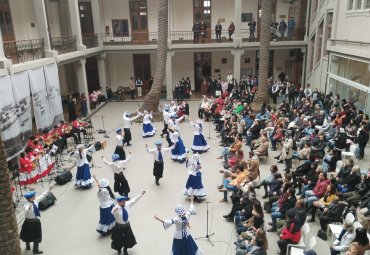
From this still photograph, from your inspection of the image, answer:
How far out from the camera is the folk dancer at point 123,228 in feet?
26.7

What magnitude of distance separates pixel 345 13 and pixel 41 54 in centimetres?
1528

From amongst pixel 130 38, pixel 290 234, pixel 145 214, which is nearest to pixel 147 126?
pixel 145 214

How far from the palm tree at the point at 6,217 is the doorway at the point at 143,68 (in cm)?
2210

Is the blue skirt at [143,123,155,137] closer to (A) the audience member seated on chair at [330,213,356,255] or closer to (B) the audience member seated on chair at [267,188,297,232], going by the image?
(B) the audience member seated on chair at [267,188,297,232]

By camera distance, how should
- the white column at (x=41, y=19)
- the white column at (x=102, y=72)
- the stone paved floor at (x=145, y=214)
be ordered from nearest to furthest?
the stone paved floor at (x=145, y=214) → the white column at (x=41, y=19) → the white column at (x=102, y=72)

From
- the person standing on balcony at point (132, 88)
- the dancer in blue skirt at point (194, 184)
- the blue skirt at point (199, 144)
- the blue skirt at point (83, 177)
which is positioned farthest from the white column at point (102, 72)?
the dancer in blue skirt at point (194, 184)

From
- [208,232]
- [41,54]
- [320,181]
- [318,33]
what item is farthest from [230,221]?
[318,33]

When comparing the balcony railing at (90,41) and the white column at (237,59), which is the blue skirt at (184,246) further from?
the balcony railing at (90,41)

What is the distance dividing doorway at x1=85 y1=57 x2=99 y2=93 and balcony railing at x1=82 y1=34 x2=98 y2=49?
9.74 feet

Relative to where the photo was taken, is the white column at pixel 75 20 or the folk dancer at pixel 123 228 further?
the white column at pixel 75 20

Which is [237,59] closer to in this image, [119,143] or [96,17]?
[96,17]

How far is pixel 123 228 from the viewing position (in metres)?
8.35

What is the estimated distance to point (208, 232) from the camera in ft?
30.9

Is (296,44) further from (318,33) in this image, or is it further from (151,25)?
(151,25)
